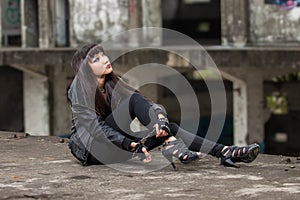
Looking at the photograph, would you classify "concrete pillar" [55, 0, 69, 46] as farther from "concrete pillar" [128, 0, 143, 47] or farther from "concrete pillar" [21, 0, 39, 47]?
"concrete pillar" [128, 0, 143, 47]

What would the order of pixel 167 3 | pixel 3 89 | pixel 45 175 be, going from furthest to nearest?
pixel 167 3
pixel 3 89
pixel 45 175

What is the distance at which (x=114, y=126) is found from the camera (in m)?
5.99

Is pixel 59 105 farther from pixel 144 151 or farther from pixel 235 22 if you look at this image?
pixel 144 151

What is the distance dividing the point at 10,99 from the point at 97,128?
1533 centimetres

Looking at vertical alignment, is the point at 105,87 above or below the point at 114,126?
above

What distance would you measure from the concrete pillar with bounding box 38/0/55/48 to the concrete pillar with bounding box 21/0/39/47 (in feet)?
1.96

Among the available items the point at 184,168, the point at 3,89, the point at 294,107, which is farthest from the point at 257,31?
the point at 184,168

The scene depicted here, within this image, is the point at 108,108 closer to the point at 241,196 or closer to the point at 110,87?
the point at 110,87

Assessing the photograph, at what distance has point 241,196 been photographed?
4969 mm

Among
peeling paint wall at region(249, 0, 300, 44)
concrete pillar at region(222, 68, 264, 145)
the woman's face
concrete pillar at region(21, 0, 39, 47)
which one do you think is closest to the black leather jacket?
the woman's face

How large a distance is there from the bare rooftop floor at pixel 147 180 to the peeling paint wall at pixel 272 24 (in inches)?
395

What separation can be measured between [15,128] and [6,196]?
16.2 m

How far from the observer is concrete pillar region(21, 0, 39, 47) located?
1955 cm

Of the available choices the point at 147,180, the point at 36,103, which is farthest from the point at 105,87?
the point at 36,103
